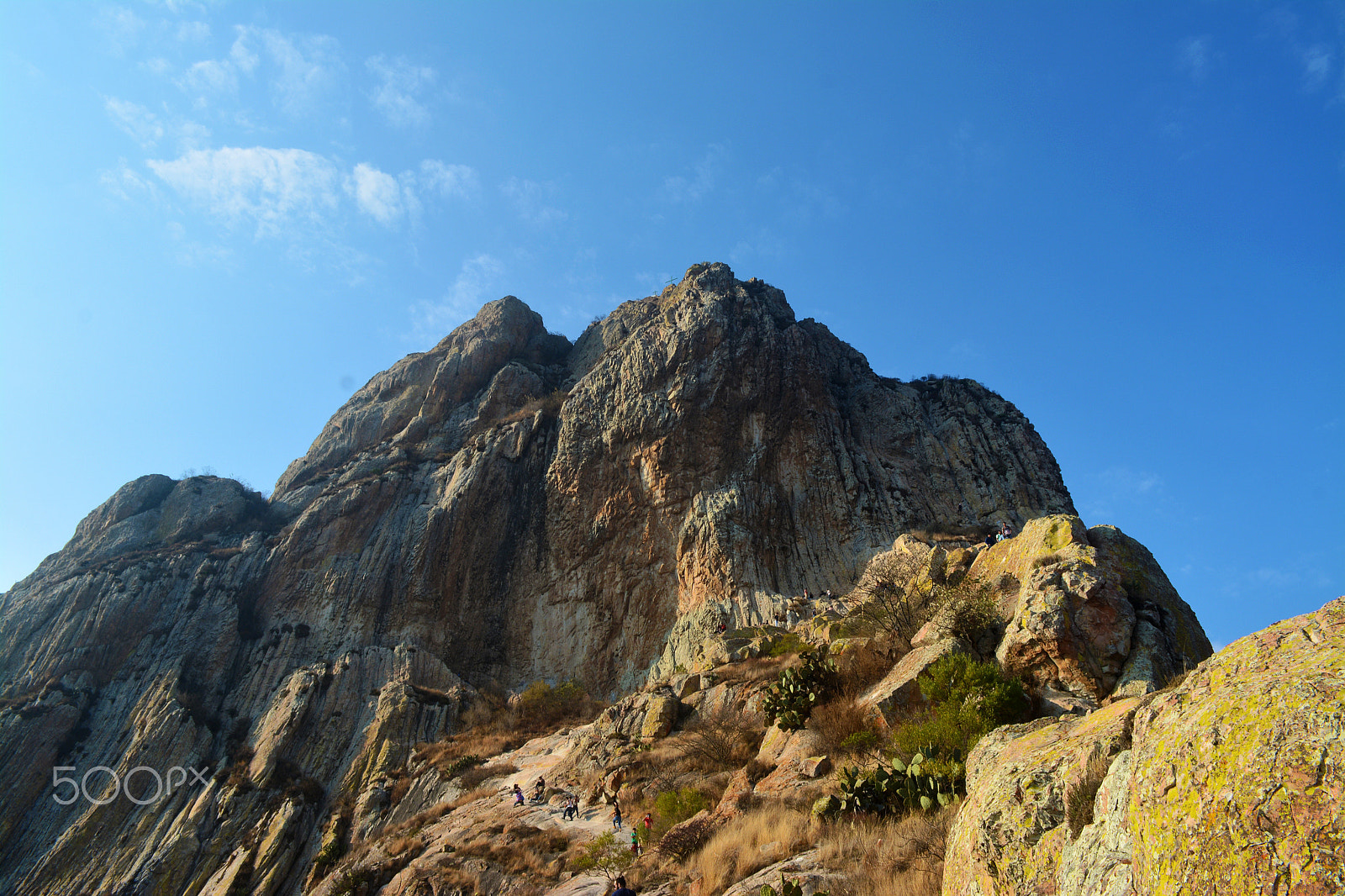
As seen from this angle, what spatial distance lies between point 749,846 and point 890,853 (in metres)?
2.39

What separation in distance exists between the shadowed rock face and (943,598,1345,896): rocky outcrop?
103 ft

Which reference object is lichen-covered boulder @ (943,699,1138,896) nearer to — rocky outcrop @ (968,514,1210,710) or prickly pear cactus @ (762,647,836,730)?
rocky outcrop @ (968,514,1210,710)

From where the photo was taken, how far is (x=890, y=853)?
7285 millimetres

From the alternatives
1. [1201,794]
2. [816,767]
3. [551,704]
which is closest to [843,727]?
[816,767]

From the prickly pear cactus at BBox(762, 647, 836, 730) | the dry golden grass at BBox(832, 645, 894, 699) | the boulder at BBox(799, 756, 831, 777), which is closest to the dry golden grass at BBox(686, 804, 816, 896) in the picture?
the boulder at BBox(799, 756, 831, 777)

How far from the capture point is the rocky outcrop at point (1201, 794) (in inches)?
125

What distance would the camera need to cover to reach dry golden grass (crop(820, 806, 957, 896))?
6.50m

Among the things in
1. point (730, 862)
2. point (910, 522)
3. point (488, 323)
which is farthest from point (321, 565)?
point (730, 862)

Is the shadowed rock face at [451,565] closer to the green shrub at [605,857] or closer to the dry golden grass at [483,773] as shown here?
the dry golden grass at [483,773]

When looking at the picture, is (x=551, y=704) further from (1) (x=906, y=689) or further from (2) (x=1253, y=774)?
(2) (x=1253, y=774)

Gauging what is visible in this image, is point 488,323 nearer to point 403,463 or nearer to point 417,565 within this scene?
point 403,463

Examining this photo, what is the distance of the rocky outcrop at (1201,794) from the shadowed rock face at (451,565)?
31.4 meters

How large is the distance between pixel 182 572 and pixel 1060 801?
54471 mm

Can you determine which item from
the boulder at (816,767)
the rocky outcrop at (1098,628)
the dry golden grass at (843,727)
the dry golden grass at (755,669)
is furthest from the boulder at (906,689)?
the dry golden grass at (755,669)
